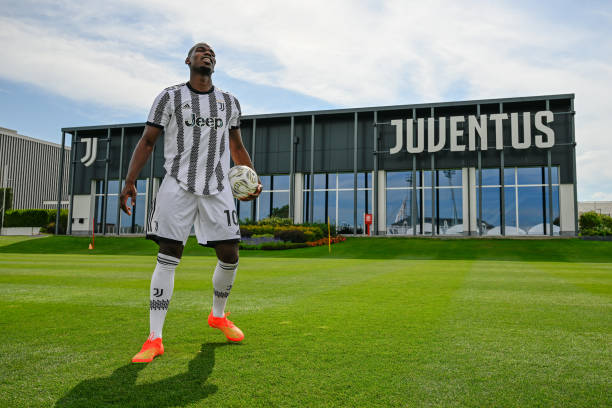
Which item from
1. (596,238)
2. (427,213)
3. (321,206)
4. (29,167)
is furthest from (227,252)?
(29,167)

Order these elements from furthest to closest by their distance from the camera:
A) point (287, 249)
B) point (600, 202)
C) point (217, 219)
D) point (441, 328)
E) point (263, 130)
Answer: point (600, 202) < point (263, 130) < point (287, 249) < point (441, 328) < point (217, 219)

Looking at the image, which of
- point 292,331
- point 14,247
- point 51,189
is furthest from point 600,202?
point 51,189

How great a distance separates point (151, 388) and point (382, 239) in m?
29.3

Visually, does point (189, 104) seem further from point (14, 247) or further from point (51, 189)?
point (51, 189)

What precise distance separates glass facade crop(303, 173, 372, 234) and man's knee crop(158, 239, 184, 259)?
3144 cm

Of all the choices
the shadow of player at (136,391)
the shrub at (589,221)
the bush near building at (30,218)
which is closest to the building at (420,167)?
the shrub at (589,221)

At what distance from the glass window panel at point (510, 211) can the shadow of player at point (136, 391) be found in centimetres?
3307

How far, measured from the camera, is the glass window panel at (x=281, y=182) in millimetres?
37719

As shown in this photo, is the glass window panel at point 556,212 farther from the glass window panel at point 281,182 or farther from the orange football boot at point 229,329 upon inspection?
the orange football boot at point 229,329

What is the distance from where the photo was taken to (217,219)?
402 centimetres

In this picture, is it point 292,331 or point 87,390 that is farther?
point 292,331

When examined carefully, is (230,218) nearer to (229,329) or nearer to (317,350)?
(229,329)

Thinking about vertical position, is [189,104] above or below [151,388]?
above

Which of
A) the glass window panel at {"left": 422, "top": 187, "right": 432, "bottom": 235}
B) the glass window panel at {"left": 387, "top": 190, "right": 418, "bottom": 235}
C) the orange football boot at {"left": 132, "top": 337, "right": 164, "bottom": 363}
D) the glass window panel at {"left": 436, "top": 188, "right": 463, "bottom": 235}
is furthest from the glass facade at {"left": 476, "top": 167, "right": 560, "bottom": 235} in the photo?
the orange football boot at {"left": 132, "top": 337, "right": 164, "bottom": 363}
